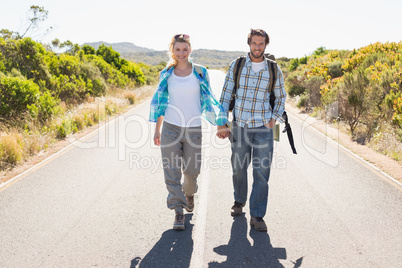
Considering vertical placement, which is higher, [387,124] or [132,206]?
[387,124]

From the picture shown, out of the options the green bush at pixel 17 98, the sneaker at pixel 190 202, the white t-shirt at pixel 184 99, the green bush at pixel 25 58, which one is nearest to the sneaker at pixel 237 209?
the sneaker at pixel 190 202

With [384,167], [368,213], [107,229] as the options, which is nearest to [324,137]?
[384,167]

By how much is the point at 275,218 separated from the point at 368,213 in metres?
1.35

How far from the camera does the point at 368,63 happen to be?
16.1m

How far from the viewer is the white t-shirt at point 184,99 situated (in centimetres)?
A: 439

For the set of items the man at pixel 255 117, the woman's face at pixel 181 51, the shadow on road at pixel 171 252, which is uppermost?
the woman's face at pixel 181 51

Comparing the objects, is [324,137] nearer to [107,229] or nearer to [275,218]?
[275,218]

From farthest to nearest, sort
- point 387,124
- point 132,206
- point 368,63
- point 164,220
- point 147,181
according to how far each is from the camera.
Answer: point 368,63
point 387,124
point 147,181
point 132,206
point 164,220

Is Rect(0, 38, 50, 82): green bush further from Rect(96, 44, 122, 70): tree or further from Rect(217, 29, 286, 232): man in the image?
Rect(96, 44, 122, 70): tree

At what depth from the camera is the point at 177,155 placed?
4.48 meters

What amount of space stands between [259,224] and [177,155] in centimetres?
132

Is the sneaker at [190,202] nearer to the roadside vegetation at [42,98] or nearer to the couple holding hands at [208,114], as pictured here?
the couple holding hands at [208,114]

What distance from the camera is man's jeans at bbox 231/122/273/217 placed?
176 inches

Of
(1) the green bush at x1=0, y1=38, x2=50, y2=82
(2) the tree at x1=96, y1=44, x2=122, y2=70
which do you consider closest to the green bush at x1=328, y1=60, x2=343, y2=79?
(1) the green bush at x1=0, y1=38, x2=50, y2=82
